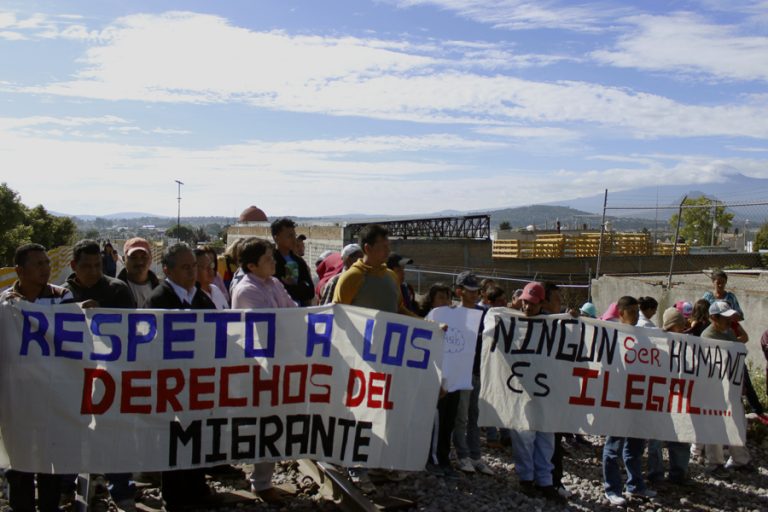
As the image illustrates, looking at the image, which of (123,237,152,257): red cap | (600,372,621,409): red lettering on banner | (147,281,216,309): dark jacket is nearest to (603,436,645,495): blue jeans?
(600,372,621,409): red lettering on banner

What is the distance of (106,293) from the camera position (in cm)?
534

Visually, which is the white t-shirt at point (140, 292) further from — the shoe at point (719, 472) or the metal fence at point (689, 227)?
the metal fence at point (689, 227)

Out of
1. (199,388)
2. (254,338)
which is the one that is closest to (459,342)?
(254,338)

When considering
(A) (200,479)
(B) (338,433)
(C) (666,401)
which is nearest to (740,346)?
(C) (666,401)

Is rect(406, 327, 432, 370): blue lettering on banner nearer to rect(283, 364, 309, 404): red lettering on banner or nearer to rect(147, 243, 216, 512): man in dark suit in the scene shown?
rect(283, 364, 309, 404): red lettering on banner

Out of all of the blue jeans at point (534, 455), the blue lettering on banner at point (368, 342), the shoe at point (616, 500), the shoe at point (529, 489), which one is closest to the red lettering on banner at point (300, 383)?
the blue lettering on banner at point (368, 342)

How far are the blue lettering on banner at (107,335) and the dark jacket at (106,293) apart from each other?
0.34 metres

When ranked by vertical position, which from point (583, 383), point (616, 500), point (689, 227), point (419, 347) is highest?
point (689, 227)

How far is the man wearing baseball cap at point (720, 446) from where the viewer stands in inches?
288

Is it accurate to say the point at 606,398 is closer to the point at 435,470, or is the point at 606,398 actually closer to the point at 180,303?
the point at 435,470

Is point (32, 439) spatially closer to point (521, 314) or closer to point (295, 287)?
point (295, 287)

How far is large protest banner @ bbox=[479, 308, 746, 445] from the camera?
242 inches

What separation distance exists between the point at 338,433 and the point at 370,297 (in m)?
1.11

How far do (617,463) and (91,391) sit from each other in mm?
4480
